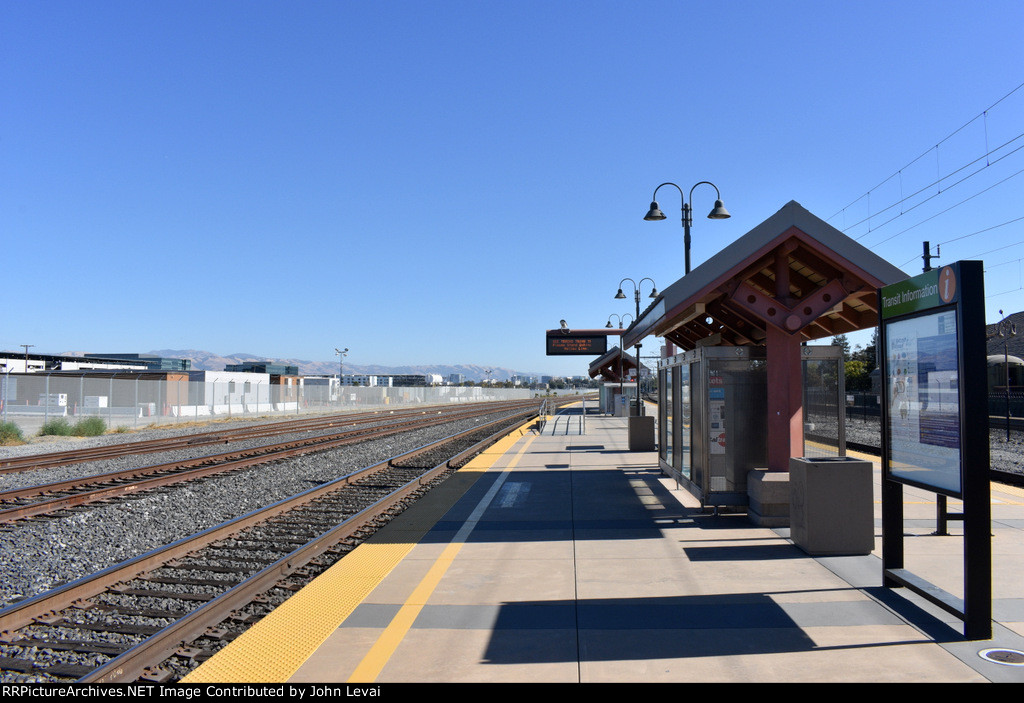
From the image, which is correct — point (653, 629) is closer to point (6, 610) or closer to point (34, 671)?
point (34, 671)

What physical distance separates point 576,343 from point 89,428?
90.0 ft

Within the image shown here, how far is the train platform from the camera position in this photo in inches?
168

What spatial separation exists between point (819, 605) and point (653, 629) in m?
1.43

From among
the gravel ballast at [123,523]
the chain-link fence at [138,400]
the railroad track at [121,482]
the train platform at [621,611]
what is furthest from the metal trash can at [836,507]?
the chain-link fence at [138,400]

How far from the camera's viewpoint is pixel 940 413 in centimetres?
512

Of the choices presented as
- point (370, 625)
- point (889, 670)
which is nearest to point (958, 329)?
point (889, 670)

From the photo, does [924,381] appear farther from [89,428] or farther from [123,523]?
[89,428]

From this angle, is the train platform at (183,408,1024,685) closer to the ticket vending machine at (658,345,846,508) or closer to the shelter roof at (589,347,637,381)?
the ticket vending machine at (658,345,846,508)

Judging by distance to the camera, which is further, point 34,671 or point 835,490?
point 835,490

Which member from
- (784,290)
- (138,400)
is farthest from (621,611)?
(138,400)

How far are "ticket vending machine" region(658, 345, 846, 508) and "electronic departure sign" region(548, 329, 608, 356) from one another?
35.9m

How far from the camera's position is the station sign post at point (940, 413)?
4.66 metres

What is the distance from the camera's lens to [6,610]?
5.41 meters

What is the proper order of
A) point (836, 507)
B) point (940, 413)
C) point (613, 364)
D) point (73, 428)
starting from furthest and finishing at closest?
point (613, 364) → point (73, 428) → point (836, 507) → point (940, 413)
